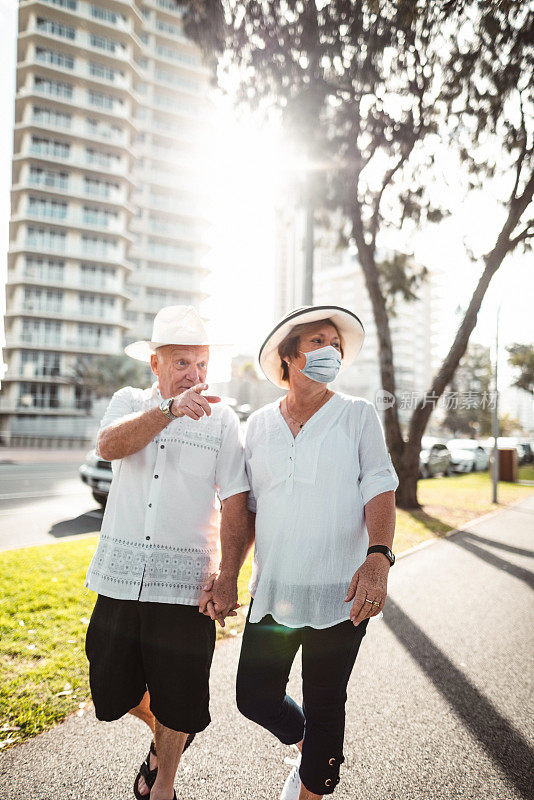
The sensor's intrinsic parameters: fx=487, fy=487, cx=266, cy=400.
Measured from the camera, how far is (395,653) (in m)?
3.81

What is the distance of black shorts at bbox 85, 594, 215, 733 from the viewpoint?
197 centimetres

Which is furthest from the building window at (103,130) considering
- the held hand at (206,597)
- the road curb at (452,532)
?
the held hand at (206,597)

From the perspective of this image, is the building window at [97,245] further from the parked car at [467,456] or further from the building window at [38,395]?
the parked car at [467,456]

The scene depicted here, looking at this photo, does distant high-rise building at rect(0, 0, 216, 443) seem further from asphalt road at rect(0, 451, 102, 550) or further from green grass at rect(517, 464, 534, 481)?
green grass at rect(517, 464, 534, 481)

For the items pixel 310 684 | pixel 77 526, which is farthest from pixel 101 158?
pixel 310 684

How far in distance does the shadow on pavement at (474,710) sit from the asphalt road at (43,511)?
4.91 meters

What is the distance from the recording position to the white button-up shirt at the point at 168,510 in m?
2.00

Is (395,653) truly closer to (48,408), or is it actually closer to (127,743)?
(127,743)

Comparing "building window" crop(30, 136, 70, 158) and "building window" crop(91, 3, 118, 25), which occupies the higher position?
"building window" crop(91, 3, 118, 25)

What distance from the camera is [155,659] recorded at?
1970 mm

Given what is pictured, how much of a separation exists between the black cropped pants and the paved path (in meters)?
0.47

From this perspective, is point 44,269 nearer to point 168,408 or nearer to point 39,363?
point 39,363

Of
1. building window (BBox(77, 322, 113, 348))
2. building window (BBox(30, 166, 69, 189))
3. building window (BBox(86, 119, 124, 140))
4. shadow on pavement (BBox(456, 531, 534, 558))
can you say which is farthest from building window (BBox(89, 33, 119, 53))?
shadow on pavement (BBox(456, 531, 534, 558))

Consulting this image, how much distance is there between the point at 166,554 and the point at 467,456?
80.1 feet
